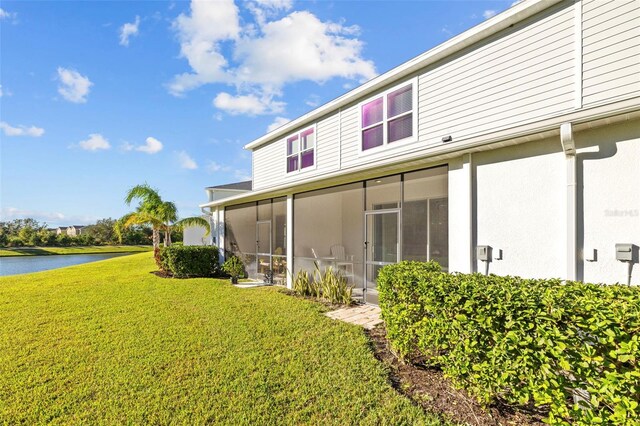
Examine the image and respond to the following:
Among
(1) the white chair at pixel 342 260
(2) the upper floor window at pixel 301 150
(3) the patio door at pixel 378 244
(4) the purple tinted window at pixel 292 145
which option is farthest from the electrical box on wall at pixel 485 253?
(4) the purple tinted window at pixel 292 145

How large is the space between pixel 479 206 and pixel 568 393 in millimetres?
3449

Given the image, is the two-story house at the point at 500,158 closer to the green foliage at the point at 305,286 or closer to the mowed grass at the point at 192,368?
the green foliage at the point at 305,286

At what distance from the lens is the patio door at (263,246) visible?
11.4 m

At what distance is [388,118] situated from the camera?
8.55 metres

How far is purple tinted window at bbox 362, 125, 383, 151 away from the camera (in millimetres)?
8781

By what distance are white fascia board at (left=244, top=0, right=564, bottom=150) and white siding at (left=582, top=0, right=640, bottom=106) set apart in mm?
822

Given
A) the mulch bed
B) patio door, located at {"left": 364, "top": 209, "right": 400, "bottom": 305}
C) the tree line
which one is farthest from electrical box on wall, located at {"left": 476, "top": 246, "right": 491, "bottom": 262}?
the tree line

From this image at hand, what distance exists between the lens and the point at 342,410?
3.16 m

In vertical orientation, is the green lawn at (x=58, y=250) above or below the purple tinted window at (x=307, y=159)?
below

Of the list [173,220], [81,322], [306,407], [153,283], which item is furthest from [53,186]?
[306,407]

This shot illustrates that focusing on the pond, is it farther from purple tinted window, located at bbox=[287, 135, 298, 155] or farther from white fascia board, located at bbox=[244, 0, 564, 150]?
white fascia board, located at bbox=[244, 0, 564, 150]

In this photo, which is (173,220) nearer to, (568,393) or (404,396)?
(404,396)

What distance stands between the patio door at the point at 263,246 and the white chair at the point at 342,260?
285 centimetres

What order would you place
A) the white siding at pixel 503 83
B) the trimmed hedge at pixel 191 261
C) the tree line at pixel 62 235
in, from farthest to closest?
the tree line at pixel 62 235
the trimmed hedge at pixel 191 261
the white siding at pixel 503 83
